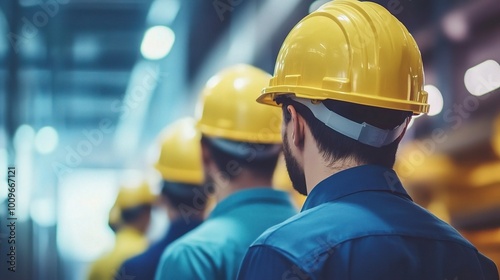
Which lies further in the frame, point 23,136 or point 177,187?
point 23,136

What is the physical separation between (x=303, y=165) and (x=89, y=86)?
285 centimetres

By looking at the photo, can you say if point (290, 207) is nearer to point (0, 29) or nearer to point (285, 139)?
point (285, 139)

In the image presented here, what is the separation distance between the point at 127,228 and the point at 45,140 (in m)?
0.62

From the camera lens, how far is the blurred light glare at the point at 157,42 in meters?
4.32

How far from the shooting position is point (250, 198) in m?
1.92

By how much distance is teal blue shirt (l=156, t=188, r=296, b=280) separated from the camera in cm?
181

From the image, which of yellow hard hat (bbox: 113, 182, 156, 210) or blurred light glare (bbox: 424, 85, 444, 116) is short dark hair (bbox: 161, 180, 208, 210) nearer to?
yellow hard hat (bbox: 113, 182, 156, 210)

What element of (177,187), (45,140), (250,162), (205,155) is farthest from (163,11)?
(250,162)

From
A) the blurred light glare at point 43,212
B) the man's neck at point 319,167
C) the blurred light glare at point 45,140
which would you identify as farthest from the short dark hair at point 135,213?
the man's neck at point 319,167

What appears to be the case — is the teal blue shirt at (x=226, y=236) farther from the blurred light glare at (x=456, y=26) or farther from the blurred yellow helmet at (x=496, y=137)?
the blurred light glare at (x=456, y=26)

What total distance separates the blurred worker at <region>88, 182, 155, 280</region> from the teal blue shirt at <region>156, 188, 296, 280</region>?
1838 millimetres

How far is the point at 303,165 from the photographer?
134cm

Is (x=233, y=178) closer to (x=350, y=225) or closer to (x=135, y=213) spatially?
(x=350, y=225)

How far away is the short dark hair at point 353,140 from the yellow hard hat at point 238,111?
0.76 metres
